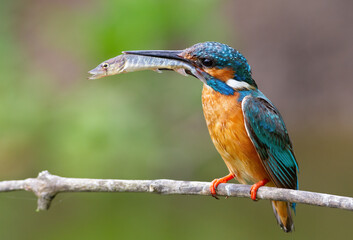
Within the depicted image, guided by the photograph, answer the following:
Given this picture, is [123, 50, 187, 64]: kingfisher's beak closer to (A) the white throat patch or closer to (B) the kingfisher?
(B) the kingfisher

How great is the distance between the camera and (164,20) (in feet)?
21.4

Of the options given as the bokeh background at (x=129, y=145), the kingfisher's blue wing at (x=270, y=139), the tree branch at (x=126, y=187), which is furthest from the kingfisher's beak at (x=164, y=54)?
the bokeh background at (x=129, y=145)

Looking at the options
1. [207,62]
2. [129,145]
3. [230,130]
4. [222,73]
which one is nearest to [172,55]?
[207,62]

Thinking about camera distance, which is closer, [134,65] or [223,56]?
[134,65]

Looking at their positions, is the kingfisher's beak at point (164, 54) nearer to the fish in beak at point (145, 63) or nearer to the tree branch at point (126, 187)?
the fish in beak at point (145, 63)

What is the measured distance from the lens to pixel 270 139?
341 cm

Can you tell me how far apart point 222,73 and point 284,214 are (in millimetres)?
967

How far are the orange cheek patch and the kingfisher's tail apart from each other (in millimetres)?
841

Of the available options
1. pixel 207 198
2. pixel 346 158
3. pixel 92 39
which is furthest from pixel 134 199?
pixel 346 158

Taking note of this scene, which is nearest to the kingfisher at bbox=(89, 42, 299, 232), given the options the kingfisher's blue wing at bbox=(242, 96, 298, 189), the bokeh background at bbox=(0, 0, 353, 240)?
the kingfisher's blue wing at bbox=(242, 96, 298, 189)

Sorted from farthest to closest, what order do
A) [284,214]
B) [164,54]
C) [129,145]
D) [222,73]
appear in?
[129,145], [284,214], [222,73], [164,54]

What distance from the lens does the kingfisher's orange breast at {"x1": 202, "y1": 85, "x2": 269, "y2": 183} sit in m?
3.32

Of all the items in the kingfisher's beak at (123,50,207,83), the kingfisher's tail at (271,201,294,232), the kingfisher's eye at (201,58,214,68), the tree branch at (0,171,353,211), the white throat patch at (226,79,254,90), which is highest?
the kingfisher's beak at (123,50,207,83)

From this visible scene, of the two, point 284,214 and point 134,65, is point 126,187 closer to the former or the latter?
point 134,65
